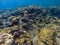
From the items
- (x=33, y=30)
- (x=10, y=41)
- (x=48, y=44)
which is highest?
(x=33, y=30)

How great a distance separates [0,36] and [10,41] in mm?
616

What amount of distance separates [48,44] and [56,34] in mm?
859

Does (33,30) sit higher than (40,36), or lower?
higher

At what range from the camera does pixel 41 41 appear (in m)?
6.23

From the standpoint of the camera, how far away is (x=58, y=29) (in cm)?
741

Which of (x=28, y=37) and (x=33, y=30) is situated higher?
(x=33, y=30)

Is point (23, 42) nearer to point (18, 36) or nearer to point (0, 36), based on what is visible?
point (18, 36)

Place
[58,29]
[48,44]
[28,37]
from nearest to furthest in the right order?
[48,44]
[28,37]
[58,29]

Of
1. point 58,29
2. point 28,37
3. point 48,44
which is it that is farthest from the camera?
point 58,29

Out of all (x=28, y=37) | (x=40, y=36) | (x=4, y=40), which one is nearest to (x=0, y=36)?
(x=4, y=40)

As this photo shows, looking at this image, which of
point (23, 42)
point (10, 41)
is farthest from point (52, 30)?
point (10, 41)

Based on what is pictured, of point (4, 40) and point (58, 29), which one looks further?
point (58, 29)

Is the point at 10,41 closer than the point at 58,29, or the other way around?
the point at 10,41

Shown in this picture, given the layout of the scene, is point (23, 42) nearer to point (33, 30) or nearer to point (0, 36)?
point (0, 36)
